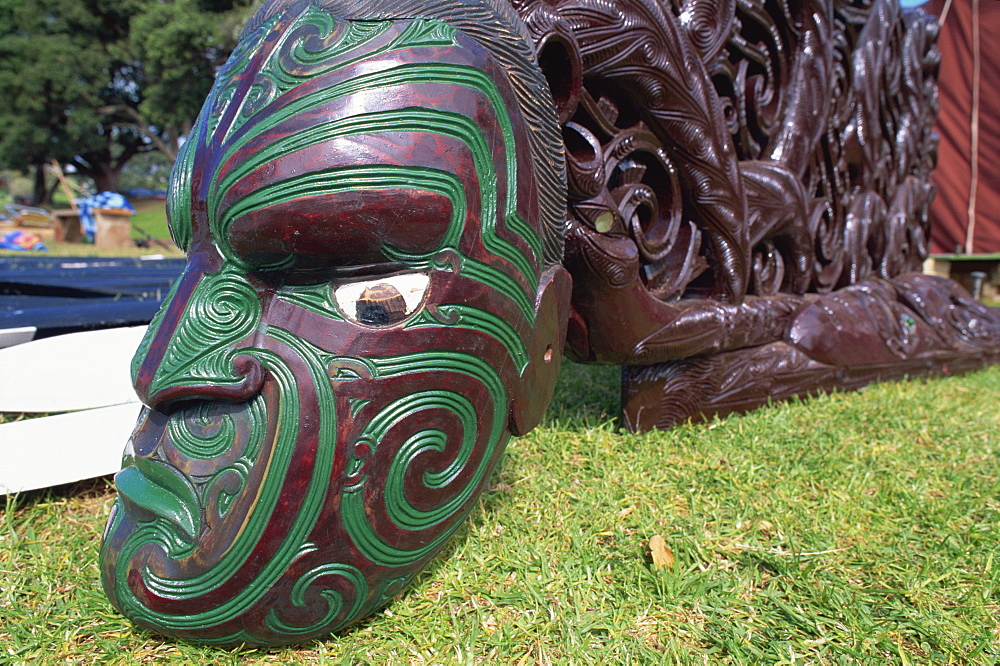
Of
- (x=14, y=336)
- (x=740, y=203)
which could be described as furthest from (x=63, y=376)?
(x=740, y=203)

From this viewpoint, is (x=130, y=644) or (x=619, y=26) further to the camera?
(x=619, y=26)

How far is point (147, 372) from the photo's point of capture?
108 cm

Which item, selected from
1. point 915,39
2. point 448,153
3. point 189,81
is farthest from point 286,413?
point 189,81

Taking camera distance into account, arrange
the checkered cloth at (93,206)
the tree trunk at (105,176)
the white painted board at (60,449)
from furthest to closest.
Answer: the tree trunk at (105,176), the checkered cloth at (93,206), the white painted board at (60,449)

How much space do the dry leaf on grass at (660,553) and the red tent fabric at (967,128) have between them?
289 inches

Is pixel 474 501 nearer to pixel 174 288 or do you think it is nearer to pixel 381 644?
pixel 381 644

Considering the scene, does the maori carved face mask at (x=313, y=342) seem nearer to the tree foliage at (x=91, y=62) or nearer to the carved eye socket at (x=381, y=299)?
the carved eye socket at (x=381, y=299)

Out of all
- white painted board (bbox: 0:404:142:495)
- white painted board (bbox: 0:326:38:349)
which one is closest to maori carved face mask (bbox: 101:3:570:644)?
white painted board (bbox: 0:404:142:495)

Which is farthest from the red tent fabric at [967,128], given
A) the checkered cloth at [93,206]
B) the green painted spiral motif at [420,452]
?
the checkered cloth at [93,206]

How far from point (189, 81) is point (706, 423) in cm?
1960

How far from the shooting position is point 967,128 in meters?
7.18

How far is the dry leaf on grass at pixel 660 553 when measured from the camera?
1333 mm

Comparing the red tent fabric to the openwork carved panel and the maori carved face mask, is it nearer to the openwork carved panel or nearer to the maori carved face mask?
the openwork carved panel

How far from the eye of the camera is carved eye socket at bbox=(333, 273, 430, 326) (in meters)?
1.04
